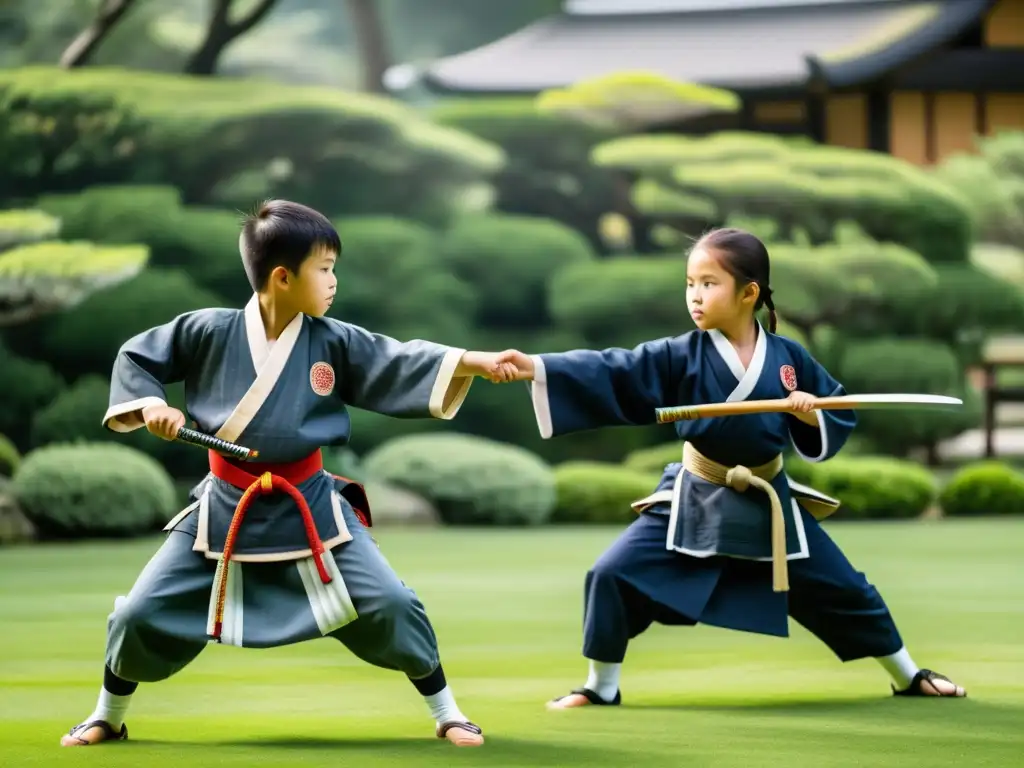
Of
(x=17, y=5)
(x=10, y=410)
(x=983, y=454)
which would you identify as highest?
(x=17, y=5)

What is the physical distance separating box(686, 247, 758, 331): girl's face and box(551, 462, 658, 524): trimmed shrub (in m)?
8.01

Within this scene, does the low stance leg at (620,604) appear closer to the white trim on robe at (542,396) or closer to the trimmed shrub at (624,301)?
the white trim on robe at (542,396)

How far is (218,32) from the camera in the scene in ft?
52.6

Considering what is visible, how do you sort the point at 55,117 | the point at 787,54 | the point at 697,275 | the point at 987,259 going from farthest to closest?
the point at 787,54
the point at 987,259
the point at 55,117
the point at 697,275

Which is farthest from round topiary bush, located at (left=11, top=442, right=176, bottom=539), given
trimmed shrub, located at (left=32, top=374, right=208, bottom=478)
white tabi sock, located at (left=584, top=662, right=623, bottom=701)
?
white tabi sock, located at (left=584, top=662, right=623, bottom=701)

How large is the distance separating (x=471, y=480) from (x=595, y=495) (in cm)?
103

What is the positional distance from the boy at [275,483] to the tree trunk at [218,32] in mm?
12548

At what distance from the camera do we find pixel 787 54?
16.7 m

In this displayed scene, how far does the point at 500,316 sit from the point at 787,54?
441cm

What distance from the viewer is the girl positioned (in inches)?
168

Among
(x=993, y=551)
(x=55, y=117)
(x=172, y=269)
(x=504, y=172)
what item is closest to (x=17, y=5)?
(x=55, y=117)

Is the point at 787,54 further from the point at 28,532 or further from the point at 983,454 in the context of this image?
the point at 28,532

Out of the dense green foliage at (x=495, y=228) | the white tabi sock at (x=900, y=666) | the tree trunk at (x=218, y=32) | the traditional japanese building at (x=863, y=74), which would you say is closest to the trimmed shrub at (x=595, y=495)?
the dense green foliage at (x=495, y=228)

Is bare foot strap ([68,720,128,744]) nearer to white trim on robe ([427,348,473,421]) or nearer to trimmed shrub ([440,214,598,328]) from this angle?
white trim on robe ([427,348,473,421])
